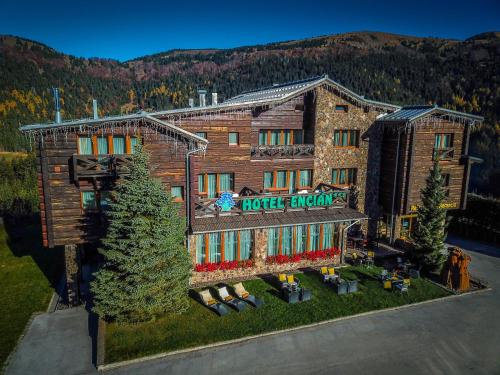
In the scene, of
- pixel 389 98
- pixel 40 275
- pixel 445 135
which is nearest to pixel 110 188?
pixel 40 275

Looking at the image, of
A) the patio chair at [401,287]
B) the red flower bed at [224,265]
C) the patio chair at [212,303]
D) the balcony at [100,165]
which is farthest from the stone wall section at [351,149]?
the balcony at [100,165]

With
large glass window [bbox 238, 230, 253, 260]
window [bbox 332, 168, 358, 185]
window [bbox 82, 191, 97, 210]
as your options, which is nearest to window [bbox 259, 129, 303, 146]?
window [bbox 332, 168, 358, 185]

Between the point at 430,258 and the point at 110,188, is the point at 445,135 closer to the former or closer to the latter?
the point at 430,258

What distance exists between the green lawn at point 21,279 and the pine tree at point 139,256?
3.87m

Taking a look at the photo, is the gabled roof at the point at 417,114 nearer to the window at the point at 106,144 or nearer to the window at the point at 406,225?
the window at the point at 406,225

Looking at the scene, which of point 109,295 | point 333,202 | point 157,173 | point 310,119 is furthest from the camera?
point 310,119

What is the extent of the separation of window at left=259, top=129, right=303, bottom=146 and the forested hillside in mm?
62549

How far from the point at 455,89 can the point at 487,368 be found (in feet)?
359

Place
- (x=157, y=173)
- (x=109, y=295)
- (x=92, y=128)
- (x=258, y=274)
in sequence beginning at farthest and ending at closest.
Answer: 1. (x=258, y=274)
2. (x=157, y=173)
3. (x=92, y=128)
4. (x=109, y=295)

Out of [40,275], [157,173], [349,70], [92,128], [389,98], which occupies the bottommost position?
[40,275]

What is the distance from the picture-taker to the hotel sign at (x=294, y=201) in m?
20.8

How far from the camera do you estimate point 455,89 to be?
4094 inches

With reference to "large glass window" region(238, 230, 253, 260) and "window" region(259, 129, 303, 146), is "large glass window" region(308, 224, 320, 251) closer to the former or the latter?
"large glass window" region(238, 230, 253, 260)

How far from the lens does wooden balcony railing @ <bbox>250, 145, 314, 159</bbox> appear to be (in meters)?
23.6
